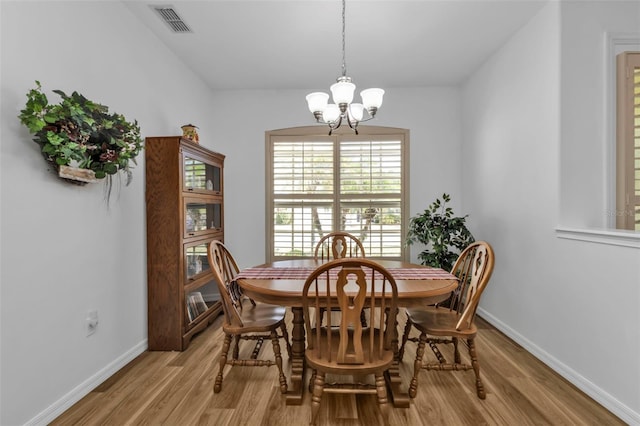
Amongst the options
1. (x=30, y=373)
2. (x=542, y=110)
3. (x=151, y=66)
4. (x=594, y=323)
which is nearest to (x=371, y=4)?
(x=542, y=110)

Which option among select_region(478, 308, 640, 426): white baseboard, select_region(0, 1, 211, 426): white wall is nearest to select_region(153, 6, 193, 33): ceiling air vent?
select_region(0, 1, 211, 426): white wall

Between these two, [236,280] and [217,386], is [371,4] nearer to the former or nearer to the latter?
[236,280]

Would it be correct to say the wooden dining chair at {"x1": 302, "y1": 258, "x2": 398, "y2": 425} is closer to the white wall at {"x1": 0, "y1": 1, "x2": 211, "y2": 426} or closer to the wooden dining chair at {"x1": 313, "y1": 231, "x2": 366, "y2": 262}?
the wooden dining chair at {"x1": 313, "y1": 231, "x2": 366, "y2": 262}

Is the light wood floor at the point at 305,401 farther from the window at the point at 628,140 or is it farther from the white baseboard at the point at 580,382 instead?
the window at the point at 628,140

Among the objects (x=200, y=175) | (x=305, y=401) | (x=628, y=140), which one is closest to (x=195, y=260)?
(x=200, y=175)

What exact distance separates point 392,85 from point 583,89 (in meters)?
2.11

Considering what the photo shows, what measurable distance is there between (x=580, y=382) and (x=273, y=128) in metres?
3.86

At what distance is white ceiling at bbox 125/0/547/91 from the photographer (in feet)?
8.08

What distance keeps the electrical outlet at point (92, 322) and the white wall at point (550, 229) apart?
126 inches

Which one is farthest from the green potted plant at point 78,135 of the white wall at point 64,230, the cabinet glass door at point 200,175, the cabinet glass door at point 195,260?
the cabinet glass door at point 195,260

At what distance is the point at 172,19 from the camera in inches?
102

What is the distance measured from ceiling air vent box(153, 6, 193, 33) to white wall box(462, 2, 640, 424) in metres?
2.90

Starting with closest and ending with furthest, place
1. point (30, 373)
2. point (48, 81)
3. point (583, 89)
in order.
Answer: point (30, 373)
point (48, 81)
point (583, 89)

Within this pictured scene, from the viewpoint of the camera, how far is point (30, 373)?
1650 mm
